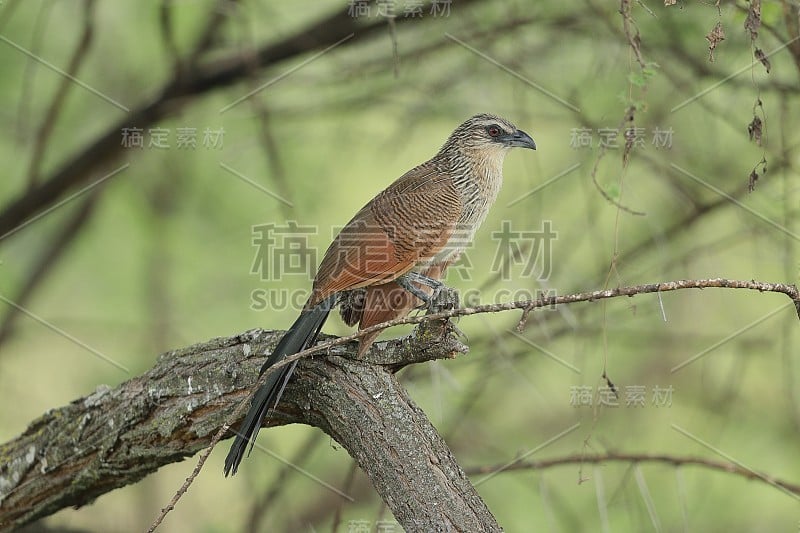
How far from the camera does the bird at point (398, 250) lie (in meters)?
2.62

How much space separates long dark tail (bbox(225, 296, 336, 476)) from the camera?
2551 millimetres

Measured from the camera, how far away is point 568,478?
19.8 feet

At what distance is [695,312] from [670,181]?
1519mm

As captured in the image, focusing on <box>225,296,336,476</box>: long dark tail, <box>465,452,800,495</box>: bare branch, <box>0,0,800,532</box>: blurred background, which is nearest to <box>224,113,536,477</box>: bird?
<box>225,296,336,476</box>: long dark tail

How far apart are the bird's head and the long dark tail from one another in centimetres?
130

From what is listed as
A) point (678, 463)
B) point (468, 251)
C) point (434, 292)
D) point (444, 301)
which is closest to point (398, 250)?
point (434, 292)

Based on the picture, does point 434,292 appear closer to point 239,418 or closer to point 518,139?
point 239,418

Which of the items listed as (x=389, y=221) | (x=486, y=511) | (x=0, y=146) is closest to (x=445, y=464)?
(x=486, y=511)

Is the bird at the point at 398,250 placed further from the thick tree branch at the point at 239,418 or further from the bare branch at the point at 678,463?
the bare branch at the point at 678,463

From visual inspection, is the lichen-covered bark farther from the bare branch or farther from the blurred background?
the blurred background

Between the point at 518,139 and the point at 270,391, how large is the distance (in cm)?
165

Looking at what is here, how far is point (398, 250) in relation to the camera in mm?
2984

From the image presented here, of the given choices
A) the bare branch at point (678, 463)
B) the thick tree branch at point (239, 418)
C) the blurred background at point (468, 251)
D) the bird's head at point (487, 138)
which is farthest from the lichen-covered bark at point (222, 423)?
the bird's head at point (487, 138)

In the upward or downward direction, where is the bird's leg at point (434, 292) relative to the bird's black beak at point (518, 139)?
downward
